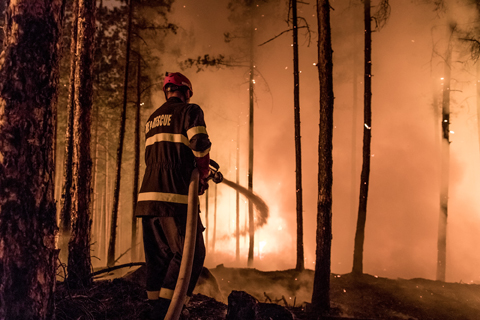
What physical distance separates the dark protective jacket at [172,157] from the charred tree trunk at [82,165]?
2.14 metres

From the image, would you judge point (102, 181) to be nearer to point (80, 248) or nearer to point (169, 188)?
point (80, 248)

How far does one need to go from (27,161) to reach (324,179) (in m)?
5.04

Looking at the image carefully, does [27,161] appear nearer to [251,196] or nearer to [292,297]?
[251,196]

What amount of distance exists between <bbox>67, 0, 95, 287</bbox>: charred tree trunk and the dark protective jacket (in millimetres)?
2143

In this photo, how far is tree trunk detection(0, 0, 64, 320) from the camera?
8.28ft

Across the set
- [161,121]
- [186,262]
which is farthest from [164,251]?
[161,121]

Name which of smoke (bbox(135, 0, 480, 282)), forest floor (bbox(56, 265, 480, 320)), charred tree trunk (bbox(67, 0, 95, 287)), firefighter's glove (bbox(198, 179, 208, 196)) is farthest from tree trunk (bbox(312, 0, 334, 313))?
smoke (bbox(135, 0, 480, 282))

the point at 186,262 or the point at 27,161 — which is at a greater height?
the point at 27,161

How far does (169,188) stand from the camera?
10.8ft

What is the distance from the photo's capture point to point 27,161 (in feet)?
8.51

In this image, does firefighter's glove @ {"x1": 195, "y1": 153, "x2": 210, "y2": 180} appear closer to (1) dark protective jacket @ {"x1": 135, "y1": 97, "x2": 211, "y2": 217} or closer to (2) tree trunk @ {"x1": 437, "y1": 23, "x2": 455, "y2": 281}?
(1) dark protective jacket @ {"x1": 135, "y1": 97, "x2": 211, "y2": 217}

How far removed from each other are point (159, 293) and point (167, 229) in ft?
2.23

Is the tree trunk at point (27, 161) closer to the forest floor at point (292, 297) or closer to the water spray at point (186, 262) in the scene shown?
the forest floor at point (292, 297)

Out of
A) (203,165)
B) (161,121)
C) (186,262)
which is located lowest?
(186,262)
